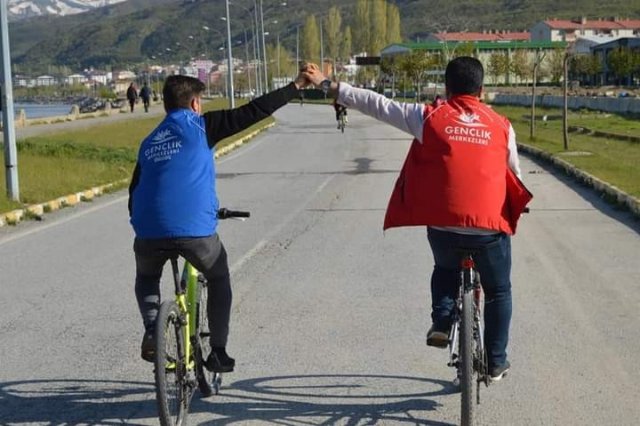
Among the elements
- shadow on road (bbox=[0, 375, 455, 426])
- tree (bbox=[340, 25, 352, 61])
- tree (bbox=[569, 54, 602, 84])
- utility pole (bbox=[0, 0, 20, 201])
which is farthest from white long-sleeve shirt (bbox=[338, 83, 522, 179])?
tree (bbox=[340, 25, 352, 61])

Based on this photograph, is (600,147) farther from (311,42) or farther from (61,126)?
(311,42)

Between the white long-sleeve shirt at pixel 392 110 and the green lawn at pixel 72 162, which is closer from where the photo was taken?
the white long-sleeve shirt at pixel 392 110

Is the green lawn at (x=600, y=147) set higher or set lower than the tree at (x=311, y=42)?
lower

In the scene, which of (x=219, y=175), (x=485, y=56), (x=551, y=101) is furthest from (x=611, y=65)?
(x=219, y=175)

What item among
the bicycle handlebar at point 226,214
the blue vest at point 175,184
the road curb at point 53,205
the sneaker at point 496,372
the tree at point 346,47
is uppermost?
the tree at point 346,47

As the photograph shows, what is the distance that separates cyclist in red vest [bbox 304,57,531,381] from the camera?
16.4ft

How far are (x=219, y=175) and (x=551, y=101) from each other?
4448cm

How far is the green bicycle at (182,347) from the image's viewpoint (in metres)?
Result: 4.80

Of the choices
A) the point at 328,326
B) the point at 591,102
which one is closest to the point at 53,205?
the point at 328,326

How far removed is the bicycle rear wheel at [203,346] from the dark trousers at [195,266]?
7cm

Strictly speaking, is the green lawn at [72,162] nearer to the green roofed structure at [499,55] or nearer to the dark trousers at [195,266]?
the dark trousers at [195,266]

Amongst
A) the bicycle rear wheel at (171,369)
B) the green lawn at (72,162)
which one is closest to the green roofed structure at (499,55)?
the green lawn at (72,162)

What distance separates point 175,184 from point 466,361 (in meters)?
1.66

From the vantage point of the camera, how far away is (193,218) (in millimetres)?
5125
